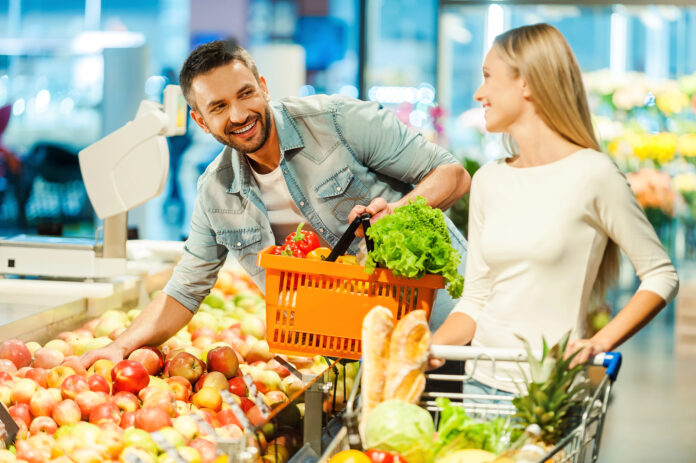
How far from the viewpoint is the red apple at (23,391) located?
2645mm

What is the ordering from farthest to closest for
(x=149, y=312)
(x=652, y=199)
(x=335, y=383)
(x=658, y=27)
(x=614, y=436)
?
1. (x=658, y=27)
2. (x=652, y=199)
3. (x=614, y=436)
4. (x=149, y=312)
5. (x=335, y=383)

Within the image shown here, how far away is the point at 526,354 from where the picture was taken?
68.7 inches

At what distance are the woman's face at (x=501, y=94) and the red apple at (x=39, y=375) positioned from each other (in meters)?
1.69

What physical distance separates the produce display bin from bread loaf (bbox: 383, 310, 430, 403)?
0.36 m

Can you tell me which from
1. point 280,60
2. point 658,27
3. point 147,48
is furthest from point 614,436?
point 658,27

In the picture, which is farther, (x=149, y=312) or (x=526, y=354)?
(x=149, y=312)

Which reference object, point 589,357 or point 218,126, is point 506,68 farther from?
point 218,126

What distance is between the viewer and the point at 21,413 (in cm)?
255

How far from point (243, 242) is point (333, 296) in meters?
0.65

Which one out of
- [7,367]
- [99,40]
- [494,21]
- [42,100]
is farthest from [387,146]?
[42,100]

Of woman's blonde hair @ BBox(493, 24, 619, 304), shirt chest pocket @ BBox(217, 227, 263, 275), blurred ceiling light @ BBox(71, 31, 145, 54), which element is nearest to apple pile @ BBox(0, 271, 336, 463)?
shirt chest pocket @ BBox(217, 227, 263, 275)

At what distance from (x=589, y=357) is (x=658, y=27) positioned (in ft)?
26.9

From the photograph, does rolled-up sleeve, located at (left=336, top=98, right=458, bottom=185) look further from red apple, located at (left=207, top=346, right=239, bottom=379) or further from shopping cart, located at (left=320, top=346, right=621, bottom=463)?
shopping cart, located at (left=320, top=346, right=621, bottom=463)

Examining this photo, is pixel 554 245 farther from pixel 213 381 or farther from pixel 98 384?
pixel 98 384
